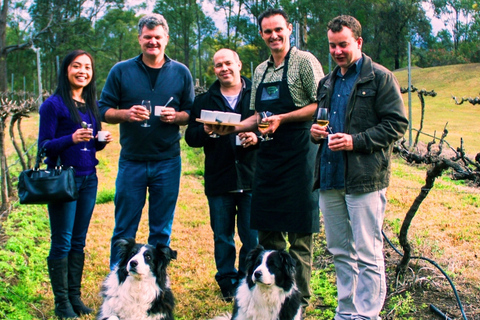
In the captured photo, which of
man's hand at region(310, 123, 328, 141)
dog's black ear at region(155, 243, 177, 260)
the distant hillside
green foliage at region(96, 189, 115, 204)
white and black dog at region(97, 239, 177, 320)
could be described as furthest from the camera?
the distant hillside

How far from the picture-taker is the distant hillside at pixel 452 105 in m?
15.5

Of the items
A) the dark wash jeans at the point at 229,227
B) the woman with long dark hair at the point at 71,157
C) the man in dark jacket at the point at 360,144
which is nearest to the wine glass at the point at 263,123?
the man in dark jacket at the point at 360,144

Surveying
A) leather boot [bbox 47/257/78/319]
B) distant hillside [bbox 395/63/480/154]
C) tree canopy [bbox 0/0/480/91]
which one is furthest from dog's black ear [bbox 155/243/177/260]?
tree canopy [bbox 0/0/480/91]

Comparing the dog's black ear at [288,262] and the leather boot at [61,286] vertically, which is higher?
the dog's black ear at [288,262]

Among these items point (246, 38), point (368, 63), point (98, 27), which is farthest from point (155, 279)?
point (98, 27)

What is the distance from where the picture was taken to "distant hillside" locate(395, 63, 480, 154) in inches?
609

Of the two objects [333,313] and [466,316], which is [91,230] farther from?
[466,316]

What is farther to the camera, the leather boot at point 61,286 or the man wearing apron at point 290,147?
the leather boot at point 61,286

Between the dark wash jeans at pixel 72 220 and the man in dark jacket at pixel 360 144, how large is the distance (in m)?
2.09

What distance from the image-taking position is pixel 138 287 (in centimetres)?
350

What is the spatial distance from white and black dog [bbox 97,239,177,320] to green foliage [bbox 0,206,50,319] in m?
1.13

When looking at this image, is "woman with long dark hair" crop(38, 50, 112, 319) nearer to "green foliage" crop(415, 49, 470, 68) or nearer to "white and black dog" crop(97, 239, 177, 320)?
"white and black dog" crop(97, 239, 177, 320)

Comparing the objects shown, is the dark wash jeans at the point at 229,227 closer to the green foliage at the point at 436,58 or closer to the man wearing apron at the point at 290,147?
the man wearing apron at the point at 290,147

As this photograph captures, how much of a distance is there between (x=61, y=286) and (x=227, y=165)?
1846mm
